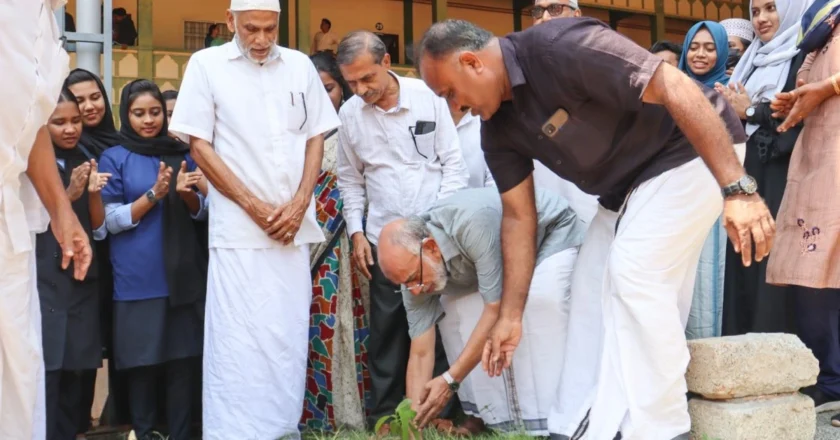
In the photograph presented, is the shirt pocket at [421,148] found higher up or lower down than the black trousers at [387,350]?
higher up

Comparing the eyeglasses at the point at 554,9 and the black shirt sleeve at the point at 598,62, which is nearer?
the black shirt sleeve at the point at 598,62

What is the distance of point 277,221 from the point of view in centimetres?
388

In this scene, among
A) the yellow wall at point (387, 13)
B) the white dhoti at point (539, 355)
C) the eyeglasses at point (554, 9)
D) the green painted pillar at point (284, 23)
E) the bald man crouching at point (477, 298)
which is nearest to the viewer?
the bald man crouching at point (477, 298)

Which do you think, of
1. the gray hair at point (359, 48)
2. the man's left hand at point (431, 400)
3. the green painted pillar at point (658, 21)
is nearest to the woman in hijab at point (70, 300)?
the gray hair at point (359, 48)

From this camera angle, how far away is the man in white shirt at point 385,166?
169 inches

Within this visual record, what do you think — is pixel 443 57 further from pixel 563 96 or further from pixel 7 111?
pixel 7 111

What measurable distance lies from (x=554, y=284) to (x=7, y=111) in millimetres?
2014

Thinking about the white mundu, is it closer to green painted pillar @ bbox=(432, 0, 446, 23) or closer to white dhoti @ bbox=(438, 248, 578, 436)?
white dhoti @ bbox=(438, 248, 578, 436)

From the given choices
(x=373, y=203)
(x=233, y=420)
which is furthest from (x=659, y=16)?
(x=233, y=420)

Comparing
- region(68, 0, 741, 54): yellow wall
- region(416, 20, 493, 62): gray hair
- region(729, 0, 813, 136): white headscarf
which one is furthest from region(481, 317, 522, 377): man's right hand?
region(68, 0, 741, 54): yellow wall

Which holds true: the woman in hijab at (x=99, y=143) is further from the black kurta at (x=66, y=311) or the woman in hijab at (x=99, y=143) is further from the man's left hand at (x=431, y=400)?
the man's left hand at (x=431, y=400)

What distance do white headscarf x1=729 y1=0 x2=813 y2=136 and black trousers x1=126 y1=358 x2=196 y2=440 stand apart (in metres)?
2.72

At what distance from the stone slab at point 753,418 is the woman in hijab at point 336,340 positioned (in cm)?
161

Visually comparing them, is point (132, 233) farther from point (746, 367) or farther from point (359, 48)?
point (746, 367)
